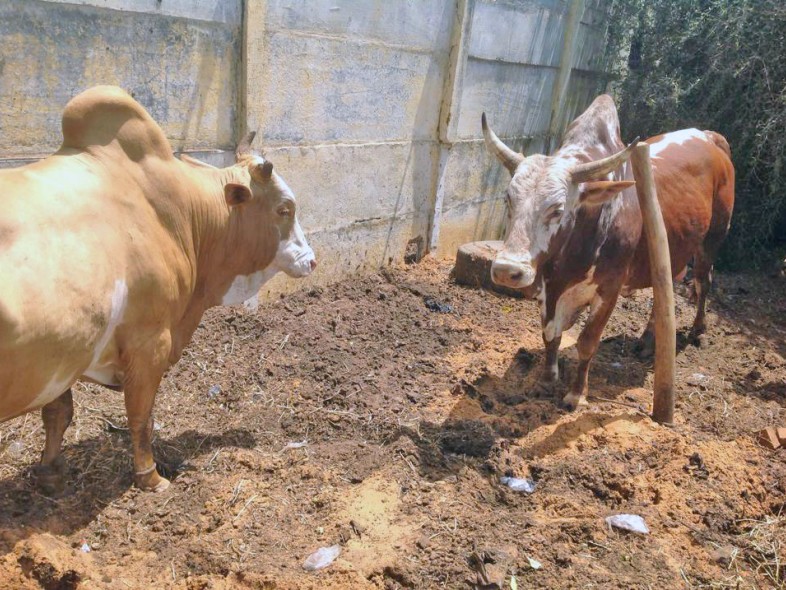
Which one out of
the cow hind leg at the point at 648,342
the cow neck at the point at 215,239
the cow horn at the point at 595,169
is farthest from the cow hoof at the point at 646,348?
the cow neck at the point at 215,239

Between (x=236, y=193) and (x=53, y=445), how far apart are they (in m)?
1.46

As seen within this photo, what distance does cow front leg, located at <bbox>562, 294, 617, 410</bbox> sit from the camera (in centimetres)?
462

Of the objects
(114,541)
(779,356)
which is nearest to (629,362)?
(779,356)

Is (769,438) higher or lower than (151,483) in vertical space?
higher

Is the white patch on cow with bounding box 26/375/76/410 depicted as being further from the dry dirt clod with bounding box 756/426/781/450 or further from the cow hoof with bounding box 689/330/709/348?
the cow hoof with bounding box 689/330/709/348

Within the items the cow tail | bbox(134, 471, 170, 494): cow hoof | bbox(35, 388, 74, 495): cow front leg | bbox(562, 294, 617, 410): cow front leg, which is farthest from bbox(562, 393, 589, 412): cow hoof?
bbox(35, 388, 74, 495): cow front leg

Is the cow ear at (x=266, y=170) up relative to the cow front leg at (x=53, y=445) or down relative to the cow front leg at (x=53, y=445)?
up

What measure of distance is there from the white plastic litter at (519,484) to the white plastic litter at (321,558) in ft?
3.40

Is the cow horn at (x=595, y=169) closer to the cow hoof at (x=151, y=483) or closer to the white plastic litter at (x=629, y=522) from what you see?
the white plastic litter at (x=629, y=522)

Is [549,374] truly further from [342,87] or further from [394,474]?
[342,87]

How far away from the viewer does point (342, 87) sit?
19.6ft

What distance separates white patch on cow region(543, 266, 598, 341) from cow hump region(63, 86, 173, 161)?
268 centimetres

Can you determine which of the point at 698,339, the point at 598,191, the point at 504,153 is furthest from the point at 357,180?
the point at 698,339

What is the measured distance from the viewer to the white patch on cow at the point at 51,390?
272 centimetres
